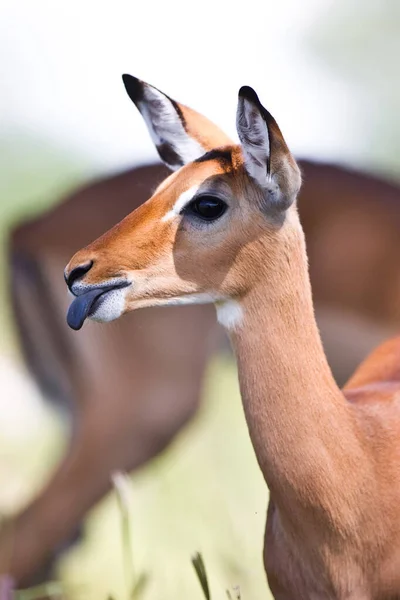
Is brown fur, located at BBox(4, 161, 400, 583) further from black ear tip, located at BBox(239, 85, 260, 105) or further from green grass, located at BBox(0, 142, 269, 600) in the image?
black ear tip, located at BBox(239, 85, 260, 105)

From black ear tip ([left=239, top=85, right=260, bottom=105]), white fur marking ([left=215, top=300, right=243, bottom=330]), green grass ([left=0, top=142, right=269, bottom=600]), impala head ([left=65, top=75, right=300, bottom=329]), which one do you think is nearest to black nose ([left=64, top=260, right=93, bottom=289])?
impala head ([left=65, top=75, right=300, bottom=329])

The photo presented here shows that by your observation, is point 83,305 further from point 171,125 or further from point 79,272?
point 171,125

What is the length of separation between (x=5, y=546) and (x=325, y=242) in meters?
1.29

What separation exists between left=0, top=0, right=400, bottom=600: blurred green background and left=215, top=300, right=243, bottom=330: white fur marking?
1.16 metres

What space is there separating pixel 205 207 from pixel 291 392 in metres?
0.33

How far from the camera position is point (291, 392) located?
5.05 feet

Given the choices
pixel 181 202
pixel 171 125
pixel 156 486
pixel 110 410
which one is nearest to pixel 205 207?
pixel 181 202

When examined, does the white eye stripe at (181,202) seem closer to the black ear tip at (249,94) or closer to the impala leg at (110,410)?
the black ear tip at (249,94)

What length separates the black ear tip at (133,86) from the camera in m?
1.72

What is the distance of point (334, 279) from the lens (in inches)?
110

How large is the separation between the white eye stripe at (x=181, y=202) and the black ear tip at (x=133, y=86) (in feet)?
1.02

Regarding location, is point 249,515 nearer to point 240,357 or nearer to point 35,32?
point 240,357

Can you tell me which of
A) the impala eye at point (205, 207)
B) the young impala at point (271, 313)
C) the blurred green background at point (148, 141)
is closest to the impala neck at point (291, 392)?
the young impala at point (271, 313)

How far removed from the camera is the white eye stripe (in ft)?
4.96
